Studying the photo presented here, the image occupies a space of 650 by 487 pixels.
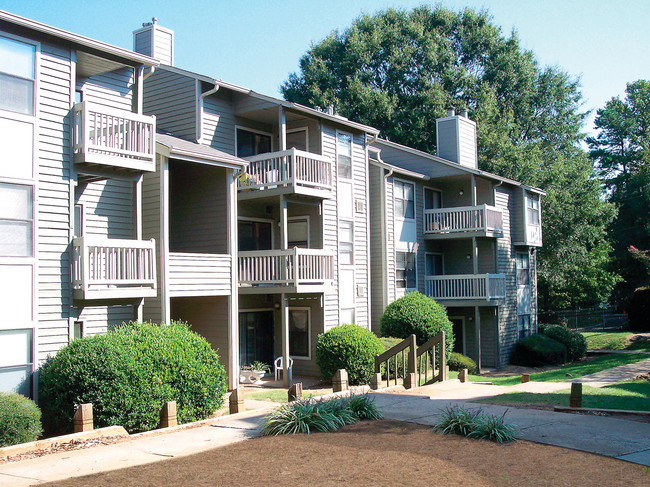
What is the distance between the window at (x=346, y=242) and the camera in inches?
957

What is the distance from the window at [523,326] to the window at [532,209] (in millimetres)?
4977

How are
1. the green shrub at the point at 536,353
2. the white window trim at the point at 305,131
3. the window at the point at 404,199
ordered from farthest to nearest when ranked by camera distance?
1. the green shrub at the point at 536,353
2. the window at the point at 404,199
3. the white window trim at the point at 305,131

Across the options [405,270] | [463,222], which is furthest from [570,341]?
[405,270]

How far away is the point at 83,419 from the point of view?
36.7 ft

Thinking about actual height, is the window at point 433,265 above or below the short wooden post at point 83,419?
above

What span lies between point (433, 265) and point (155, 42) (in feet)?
53.6

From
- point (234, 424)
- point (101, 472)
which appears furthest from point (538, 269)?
point (101, 472)

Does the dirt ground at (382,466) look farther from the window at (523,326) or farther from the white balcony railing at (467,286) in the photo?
the window at (523,326)

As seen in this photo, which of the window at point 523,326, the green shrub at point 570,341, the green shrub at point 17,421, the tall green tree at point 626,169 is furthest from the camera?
the tall green tree at point 626,169

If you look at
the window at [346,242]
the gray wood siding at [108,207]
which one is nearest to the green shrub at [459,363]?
the window at [346,242]

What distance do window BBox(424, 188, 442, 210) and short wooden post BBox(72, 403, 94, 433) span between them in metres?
22.2

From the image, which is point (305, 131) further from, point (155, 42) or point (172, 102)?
point (155, 42)

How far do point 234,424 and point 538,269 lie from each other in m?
33.4

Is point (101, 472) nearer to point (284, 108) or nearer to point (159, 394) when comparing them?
point (159, 394)
